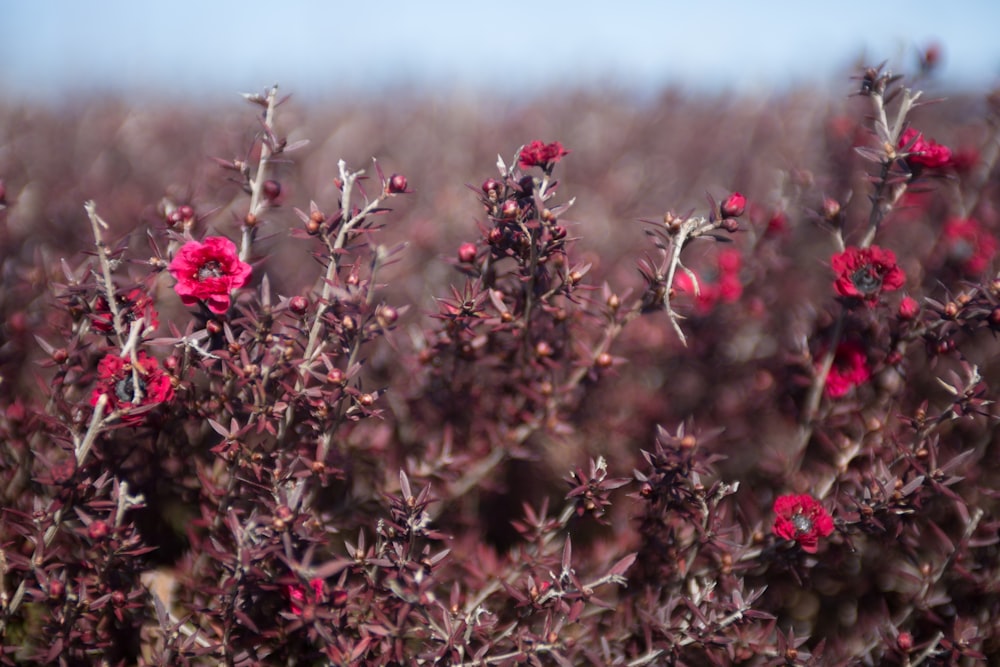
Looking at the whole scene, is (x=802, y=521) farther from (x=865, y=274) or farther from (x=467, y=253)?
(x=467, y=253)

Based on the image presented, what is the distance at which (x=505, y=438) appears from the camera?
242cm

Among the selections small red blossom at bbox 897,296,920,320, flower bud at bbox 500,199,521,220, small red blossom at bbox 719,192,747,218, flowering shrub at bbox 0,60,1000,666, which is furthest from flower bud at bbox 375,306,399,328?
small red blossom at bbox 897,296,920,320

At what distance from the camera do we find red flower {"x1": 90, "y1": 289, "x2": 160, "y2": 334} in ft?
6.17

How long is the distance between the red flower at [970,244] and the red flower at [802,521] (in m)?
1.34

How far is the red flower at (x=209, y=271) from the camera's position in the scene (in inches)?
69.7

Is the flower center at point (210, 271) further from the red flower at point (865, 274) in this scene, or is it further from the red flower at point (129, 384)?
the red flower at point (865, 274)

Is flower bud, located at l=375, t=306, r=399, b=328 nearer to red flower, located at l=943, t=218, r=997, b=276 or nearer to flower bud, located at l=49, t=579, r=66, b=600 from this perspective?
flower bud, located at l=49, t=579, r=66, b=600

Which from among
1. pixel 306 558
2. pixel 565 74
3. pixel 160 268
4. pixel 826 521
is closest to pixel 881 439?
pixel 826 521

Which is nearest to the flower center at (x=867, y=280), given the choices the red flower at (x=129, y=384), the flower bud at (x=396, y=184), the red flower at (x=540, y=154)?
the red flower at (x=540, y=154)

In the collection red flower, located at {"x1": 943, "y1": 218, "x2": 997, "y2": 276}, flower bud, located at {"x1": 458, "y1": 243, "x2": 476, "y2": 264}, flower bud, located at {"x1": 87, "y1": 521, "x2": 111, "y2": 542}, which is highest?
flower bud, located at {"x1": 458, "y1": 243, "x2": 476, "y2": 264}

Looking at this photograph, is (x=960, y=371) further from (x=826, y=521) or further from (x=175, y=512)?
(x=175, y=512)

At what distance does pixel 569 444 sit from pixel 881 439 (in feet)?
4.32

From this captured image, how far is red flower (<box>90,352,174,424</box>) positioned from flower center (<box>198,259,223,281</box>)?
285mm

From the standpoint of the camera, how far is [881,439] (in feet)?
7.77
